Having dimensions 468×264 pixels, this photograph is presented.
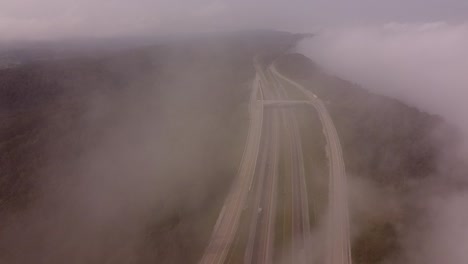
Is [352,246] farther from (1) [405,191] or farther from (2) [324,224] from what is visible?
(1) [405,191]

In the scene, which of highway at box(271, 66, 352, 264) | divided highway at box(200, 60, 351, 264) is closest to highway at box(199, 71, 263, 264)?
divided highway at box(200, 60, 351, 264)

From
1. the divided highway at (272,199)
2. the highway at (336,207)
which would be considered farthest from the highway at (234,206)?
the highway at (336,207)

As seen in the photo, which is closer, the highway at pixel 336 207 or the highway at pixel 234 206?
the highway at pixel 336 207

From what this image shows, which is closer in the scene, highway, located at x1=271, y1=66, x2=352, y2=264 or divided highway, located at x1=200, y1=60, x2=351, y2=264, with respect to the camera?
highway, located at x1=271, y1=66, x2=352, y2=264

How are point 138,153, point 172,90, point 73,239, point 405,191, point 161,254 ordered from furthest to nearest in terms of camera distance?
A: point 172,90 < point 138,153 < point 405,191 < point 73,239 < point 161,254

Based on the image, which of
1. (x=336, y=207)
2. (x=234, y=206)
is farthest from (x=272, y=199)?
(x=336, y=207)

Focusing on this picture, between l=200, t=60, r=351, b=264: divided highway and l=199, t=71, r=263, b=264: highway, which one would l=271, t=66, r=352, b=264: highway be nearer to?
l=200, t=60, r=351, b=264: divided highway

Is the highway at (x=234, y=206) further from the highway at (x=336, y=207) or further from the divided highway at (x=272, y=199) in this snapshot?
the highway at (x=336, y=207)

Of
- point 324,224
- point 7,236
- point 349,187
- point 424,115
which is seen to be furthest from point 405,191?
point 7,236
